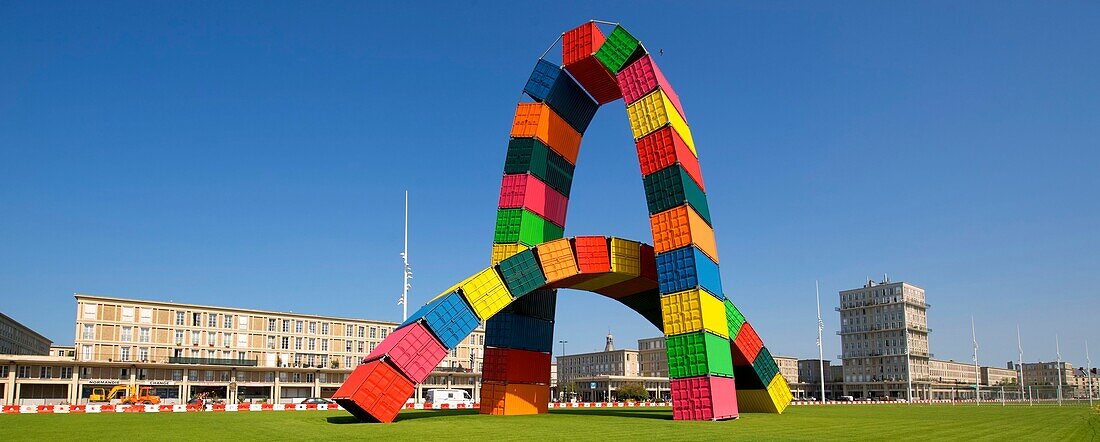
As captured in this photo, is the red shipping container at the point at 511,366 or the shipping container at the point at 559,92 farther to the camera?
the shipping container at the point at 559,92

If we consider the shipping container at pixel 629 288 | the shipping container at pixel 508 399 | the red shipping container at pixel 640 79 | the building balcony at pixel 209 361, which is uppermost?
the red shipping container at pixel 640 79

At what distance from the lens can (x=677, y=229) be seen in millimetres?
48531

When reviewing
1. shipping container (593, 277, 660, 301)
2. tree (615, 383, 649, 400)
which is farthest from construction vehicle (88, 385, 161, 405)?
tree (615, 383, 649, 400)

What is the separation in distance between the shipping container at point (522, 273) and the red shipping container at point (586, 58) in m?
13.0

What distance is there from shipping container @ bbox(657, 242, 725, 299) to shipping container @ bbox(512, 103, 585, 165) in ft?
39.1

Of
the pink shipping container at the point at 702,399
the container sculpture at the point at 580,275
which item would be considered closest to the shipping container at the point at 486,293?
the container sculpture at the point at 580,275

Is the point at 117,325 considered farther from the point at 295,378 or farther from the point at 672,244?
the point at 672,244

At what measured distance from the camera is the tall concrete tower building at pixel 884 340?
570 feet

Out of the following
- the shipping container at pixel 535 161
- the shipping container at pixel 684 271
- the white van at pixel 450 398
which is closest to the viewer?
the shipping container at pixel 684 271

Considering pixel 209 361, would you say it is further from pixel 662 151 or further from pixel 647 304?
pixel 662 151

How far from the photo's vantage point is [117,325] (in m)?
97.2

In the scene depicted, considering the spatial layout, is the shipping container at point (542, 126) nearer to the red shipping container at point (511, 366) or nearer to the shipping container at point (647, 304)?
the shipping container at point (647, 304)

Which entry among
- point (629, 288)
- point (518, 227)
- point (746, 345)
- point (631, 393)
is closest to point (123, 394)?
point (518, 227)

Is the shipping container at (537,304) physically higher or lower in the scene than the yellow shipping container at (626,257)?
lower
